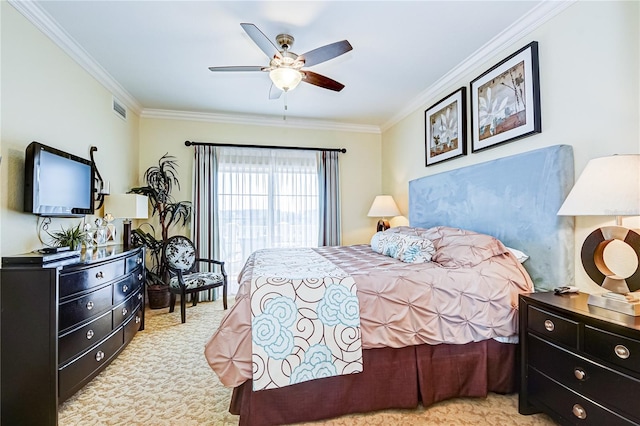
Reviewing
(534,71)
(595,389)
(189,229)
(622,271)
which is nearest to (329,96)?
(534,71)

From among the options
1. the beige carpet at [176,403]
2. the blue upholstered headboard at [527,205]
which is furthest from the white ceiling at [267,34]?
the beige carpet at [176,403]

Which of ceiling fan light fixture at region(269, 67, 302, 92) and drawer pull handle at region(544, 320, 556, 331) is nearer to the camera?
drawer pull handle at region(544, 320, 556, 331)

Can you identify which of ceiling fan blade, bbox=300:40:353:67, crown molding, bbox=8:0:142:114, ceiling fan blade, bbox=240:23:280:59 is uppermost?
crown molding, bbox=8:0:142:114

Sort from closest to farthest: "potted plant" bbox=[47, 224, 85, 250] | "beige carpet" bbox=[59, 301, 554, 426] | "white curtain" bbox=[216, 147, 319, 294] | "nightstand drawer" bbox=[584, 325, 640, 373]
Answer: "nightstand drawer" bbox=[584, 325, 640, 373]
"beige carpet" bbox=[59, 301, 554, 426]
"potted plant" bbox=[47, 224, 85, 250]
"white curtain" bbox=[216, 147, 319, 294]

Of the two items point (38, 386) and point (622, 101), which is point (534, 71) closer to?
point (622, 101)

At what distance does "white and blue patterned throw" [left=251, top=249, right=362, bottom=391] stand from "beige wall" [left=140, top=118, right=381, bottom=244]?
10.3 ft

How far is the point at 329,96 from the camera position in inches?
146

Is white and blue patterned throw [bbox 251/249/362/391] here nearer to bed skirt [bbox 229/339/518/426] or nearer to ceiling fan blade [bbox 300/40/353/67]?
bed skirt [bbox 229/339/518/426]

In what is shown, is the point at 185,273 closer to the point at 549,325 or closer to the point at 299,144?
the point at 299,144

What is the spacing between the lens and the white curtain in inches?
174

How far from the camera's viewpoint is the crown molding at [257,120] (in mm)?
4242

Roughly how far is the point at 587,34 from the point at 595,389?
2098 mm

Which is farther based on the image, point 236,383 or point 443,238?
point 443,238

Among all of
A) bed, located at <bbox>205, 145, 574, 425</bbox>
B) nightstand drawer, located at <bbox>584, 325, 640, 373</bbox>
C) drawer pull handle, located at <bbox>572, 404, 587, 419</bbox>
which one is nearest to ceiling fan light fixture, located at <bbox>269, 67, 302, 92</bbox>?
bed, located at <bbox>205, 145, 574, 425</bbox>
